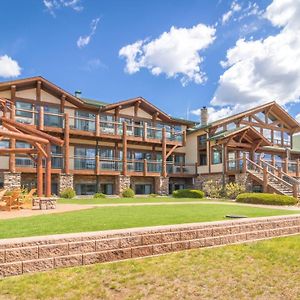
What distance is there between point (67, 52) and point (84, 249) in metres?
18.5

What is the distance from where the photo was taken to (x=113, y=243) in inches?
275

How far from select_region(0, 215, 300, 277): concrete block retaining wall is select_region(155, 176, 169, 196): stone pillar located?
790 inches

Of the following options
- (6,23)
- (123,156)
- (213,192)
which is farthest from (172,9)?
(213,192)

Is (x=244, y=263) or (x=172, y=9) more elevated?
(x=172, y=9)

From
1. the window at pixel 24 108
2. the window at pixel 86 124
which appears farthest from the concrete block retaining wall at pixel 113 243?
the window at pixel 86 124

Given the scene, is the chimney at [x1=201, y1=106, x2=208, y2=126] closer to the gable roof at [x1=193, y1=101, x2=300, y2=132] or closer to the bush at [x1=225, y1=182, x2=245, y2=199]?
the gable roof at [x1=193, y1=101, x2=300, y2=132]

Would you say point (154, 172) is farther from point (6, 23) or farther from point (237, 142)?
point (6, 23)

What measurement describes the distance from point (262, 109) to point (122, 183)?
58.7 feet

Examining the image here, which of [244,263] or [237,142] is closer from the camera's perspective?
[244,263]

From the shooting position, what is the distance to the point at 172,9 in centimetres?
1856

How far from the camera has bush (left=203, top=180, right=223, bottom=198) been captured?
26877mm

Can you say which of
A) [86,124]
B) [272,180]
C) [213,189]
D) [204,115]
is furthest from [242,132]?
[86,124]

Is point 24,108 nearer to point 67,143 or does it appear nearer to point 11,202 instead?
point 67,143

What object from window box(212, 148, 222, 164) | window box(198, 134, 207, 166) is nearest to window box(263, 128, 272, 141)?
window box(198, 134, 207, 166)
